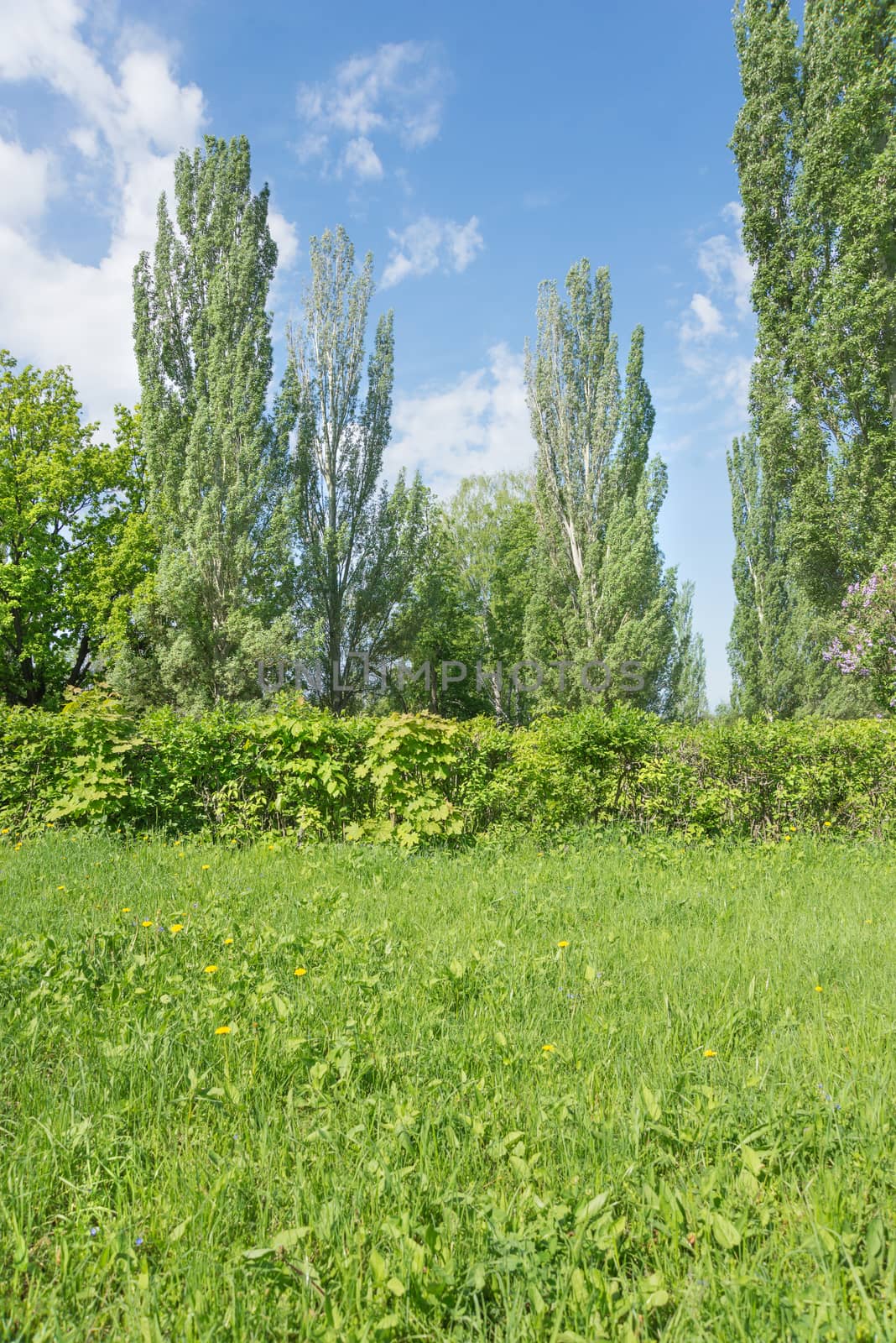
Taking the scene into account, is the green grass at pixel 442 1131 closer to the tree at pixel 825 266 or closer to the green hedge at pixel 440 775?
the green hedge at pixel 440 775

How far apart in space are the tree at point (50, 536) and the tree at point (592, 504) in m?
10.8

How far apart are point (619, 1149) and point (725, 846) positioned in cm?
483

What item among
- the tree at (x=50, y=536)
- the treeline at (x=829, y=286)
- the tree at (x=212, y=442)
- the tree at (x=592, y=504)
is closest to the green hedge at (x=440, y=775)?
the treeline at (x=829, y=286)

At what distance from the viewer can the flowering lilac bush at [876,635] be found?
32.5 feet

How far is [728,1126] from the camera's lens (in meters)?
1.78

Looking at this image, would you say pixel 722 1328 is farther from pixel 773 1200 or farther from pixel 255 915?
pixel 255 915

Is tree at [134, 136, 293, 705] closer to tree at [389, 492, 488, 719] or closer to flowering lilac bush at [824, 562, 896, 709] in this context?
tree at [389, 492, 488, 719]

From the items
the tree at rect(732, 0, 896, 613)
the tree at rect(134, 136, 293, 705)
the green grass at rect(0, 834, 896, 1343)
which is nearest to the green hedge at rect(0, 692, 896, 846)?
the green grass at rect(0, 834, 896, 1343)

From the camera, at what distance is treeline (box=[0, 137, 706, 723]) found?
14.2 m

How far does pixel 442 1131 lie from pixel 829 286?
14.3 meters

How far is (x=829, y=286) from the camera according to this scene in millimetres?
11789

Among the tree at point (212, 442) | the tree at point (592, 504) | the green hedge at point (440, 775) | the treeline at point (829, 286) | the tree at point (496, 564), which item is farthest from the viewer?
the tree at point (496, 564)

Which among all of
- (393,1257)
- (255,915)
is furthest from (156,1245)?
(255,915)

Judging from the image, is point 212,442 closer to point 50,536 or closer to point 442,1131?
point 50,536
